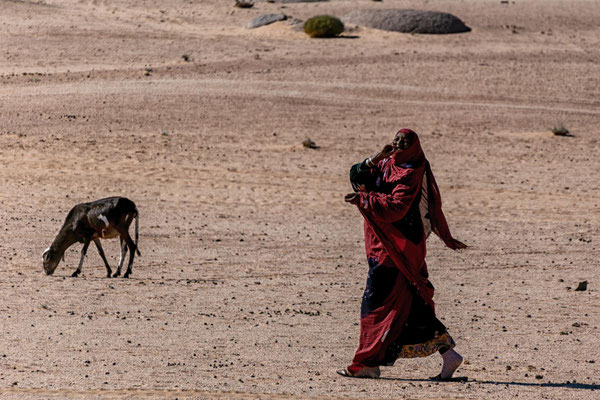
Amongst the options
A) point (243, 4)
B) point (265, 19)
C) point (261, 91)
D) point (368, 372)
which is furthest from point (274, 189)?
point (243, 4)

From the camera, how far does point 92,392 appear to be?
8648 mm

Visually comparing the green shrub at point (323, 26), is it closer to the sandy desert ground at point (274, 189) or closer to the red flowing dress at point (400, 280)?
the sandy desert ground at point (274, 189)

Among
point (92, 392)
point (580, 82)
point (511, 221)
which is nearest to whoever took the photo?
point (92, 392)

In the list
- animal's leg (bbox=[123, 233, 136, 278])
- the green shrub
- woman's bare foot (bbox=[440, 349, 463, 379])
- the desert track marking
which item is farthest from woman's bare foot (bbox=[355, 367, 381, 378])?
the green shrub

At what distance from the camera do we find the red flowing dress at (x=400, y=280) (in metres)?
9.11

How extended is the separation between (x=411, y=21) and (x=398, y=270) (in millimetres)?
29122

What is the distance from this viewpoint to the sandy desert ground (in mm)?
10094

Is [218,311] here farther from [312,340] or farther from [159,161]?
[159,161]

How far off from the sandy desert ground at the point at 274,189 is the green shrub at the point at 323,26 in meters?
0.57

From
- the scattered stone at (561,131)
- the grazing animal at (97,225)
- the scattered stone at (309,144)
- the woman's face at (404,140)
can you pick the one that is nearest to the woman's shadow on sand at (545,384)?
the woman's face at (404,140)

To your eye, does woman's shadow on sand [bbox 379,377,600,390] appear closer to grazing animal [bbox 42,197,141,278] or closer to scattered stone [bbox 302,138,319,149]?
grazing animal [bbox 42,197,141,278]

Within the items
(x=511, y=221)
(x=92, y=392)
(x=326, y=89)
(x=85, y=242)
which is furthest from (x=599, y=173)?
(x=92, y=392)

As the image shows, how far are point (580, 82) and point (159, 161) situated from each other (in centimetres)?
1491

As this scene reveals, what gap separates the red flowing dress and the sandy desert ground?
41cm
